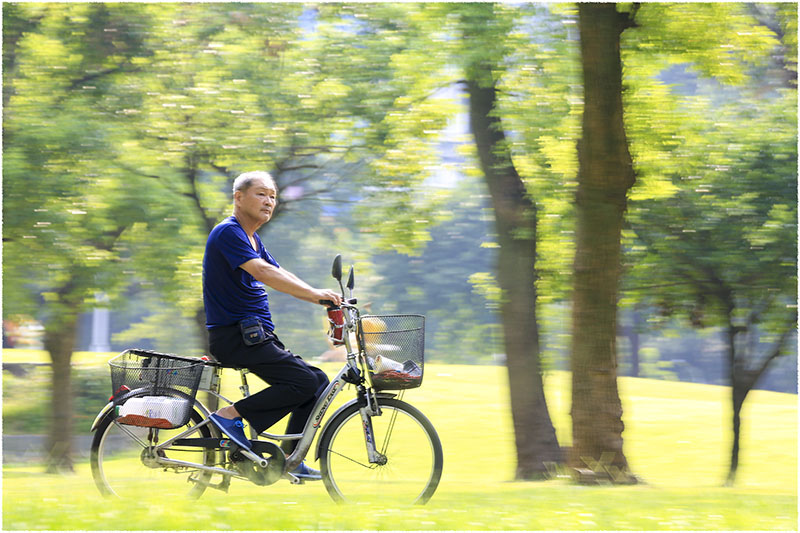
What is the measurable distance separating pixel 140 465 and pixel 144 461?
137 millimetres

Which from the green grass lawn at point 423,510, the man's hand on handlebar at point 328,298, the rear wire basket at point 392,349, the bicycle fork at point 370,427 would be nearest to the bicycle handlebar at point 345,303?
the man's hand on handlebar at point 328,298

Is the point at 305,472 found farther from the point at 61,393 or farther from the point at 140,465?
the point at 61,393

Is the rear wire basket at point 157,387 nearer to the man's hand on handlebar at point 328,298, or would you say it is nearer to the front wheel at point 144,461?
the front wheel at point 144,461

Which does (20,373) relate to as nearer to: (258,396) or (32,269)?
(32,269)

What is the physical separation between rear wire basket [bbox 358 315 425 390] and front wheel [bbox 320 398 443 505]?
21cm

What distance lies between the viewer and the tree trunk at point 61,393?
14258 mm

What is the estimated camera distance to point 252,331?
524 centimetres

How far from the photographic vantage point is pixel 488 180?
39.7 ft

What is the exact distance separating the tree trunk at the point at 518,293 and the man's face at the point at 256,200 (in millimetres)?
6834

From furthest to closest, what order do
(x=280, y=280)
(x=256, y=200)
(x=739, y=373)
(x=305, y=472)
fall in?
(x=739, y=373)
(x=305, y=472)
(x=256, y=200)
(x=280, y=280)

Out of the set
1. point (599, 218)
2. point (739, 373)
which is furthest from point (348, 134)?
point (739, 373)

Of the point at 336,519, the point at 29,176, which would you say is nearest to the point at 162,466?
the point at 336,519

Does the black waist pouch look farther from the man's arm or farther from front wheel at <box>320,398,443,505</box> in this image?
front wheel at <box>320,398,443,505</box>

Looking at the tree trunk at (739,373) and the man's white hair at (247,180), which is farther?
the tree trunk at (739,373)
